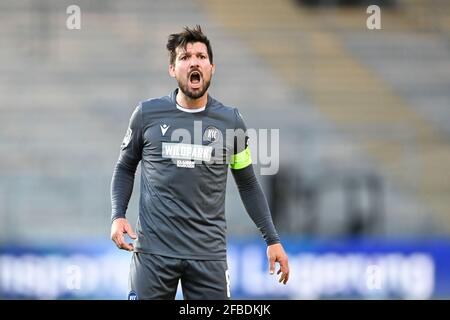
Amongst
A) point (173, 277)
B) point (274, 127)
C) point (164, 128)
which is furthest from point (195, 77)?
point (274, 127)

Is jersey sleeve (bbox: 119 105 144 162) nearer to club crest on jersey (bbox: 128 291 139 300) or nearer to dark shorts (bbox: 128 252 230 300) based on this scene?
dark shorts (bbox: 128 252 230 300)

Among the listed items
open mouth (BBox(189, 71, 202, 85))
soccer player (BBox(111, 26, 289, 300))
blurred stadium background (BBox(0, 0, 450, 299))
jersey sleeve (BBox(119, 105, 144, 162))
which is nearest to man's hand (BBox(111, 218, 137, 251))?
soccer player (BBox(111, 26, 289, 300))

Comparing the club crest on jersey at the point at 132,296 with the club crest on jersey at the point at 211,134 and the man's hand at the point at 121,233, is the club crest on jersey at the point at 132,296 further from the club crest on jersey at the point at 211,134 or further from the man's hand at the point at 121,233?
the club crest on jersey at the point at 211,134

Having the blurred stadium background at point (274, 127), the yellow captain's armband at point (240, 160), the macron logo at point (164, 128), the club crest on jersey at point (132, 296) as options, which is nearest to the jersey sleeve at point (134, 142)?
the macron logo at point (164, 128)

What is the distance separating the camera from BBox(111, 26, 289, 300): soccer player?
4496mm

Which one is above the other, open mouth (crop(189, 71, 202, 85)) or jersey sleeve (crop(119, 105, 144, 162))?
open mouth (crop(189, 71, 202, 85))

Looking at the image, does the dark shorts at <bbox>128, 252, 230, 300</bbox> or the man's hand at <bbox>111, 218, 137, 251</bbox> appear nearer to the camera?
the man's hand at <bbox>111, 218, 137, 251</bbox>

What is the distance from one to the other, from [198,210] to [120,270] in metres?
4.95

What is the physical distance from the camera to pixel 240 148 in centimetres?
468

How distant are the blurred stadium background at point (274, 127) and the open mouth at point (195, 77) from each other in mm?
4917

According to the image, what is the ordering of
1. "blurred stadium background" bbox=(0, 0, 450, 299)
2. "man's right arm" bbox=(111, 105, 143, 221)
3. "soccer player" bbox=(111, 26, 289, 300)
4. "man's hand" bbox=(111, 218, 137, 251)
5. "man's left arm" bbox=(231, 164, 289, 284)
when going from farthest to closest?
"blurred stadium background" bbox=(0, 0, 450, 299), "man's left arm" bbox=(231, 164, 289, 284), "man's right arm" bbox=(111, 105, 143, 221), "soccer player" bbox=(111, 26, 289, 300), "man's hand" bbox=(111, 218, 137, 251)

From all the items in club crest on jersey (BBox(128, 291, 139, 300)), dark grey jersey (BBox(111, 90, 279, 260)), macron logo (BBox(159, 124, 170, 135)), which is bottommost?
club crest on jersey (BBox(128, 291, 139, 300))

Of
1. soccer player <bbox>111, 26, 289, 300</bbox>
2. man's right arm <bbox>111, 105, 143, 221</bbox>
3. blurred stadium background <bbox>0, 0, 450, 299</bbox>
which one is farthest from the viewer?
blurred stadium background <bbox>0, 0, 450, 299</bbox>

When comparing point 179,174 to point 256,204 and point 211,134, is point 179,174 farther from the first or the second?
point 256,204
